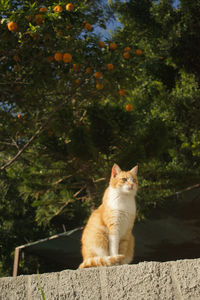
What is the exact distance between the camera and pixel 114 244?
2.03 meters

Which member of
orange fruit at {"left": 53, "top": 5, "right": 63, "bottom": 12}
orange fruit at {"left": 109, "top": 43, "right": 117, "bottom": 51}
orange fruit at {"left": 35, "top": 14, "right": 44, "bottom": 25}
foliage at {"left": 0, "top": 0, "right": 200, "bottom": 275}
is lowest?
foliage at {"left": 0, "top": 0, "right": 200, "bottom": 275}

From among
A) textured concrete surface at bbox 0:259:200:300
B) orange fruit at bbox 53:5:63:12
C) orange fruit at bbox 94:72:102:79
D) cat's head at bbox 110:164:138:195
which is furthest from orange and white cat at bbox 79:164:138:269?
orange fruit at bbox 53:5:63:12

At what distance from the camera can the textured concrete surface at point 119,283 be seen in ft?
4.12

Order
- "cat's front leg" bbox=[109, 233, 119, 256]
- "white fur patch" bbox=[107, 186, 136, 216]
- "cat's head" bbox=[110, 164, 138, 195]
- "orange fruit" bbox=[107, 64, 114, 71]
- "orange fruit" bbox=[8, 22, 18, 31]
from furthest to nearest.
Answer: "orange fruit" bbox=[107, 64, 114, 71] < "orange fruit" bbox=[8, 22, 18, 31] < "cat's head" bbox=[110, 164, 138, 195] < "white fur patch" bbox=[107, 186, 136, 216] < "cat's front leg" bbox=[109, 233, 119, 256]

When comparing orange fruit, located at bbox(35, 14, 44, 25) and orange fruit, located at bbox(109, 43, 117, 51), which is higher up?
orange fruit, located at bbox(109, 43, 117, 51)

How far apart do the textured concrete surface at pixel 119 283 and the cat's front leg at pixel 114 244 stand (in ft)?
2.09

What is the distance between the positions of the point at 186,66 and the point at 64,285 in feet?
22.1

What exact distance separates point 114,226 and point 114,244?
0.11 meters

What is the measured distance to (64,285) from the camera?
4.58 ft

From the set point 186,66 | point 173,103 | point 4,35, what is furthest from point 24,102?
point 186,66

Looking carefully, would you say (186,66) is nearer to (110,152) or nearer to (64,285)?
(110,152)

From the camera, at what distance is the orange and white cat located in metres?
2.06

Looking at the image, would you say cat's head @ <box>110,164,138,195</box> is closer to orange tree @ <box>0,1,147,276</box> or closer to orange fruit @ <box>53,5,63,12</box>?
orange tree @ <box>0,1,147,276</box>

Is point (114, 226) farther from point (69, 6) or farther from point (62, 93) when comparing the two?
point (62, 93)
